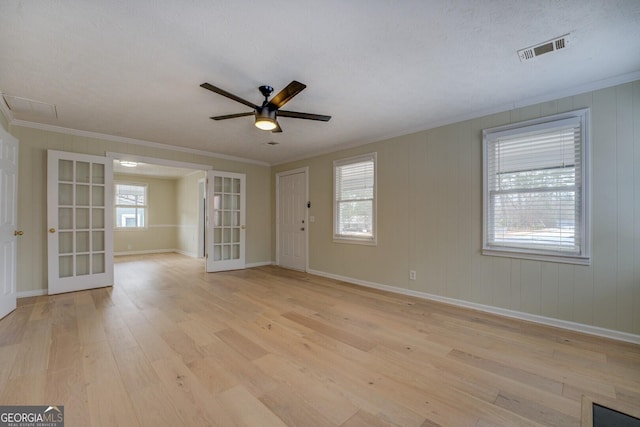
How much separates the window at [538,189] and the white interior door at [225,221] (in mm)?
4687

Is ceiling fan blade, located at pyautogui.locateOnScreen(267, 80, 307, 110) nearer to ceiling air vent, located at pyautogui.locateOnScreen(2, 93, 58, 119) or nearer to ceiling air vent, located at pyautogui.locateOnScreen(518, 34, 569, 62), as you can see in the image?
ceiling air vent, located at pyautogui.locateOnScreen(518, 34, 569, 62)

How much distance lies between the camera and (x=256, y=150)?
5.31 meters

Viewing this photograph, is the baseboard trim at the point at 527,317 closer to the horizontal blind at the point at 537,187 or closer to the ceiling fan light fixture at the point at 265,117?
the horizontal blind at the point at 537,187

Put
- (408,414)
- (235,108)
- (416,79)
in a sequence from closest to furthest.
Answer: (408,414)
(416,79)
(235,108)

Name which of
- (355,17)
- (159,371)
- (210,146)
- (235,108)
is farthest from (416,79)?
(210,146)

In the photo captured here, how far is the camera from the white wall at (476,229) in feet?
8.39

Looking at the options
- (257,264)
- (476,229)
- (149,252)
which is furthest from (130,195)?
(476,229)

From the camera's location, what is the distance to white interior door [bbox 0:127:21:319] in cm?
302

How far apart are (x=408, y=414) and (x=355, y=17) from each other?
2.55 m

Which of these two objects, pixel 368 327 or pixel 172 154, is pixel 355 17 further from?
pixel 172 154

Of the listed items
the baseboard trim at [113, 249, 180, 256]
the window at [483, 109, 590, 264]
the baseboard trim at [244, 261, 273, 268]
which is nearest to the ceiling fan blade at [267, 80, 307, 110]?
the window at [483, 109, 590, 264]

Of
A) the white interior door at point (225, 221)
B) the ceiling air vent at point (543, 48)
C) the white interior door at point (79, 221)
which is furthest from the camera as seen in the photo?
the white interior door at point (225, 221)

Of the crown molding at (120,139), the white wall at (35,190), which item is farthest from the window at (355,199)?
the white wall at (35,190)

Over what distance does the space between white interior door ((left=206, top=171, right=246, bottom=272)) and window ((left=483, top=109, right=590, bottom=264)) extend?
4.69m
